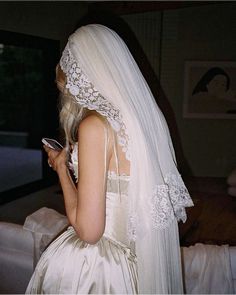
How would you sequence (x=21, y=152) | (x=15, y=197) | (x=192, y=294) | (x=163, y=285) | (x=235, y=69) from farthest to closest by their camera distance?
1. (x=21, y=152)
2. (x=235, y=69)
3. (x=15, y=197)
4. (x=192, y=294)
5. (x=163, y=285)

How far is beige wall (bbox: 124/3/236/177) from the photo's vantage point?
17.5 feet

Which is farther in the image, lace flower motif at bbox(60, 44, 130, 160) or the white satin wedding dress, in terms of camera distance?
the white satin wedding dress

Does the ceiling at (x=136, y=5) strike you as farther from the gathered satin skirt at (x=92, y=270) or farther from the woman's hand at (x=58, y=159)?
the gathered satin skirt at (x=92, y=270)

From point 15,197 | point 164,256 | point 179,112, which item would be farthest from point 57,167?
point 179,112

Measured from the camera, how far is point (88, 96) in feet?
3.61

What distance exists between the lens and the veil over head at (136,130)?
3.61 ft

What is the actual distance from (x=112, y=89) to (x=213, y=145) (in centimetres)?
474

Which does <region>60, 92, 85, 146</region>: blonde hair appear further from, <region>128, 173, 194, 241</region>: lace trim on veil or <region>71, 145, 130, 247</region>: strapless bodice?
<region>128, 173, 194, 241</region>: lace trim on veil

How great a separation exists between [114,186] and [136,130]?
19 cm

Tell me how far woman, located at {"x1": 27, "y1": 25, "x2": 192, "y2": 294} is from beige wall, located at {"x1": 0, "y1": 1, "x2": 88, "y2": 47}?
3.01m

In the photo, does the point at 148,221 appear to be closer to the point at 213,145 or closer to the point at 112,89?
the point at 112,89

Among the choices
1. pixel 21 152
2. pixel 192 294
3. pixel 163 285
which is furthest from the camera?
pixel 21 152

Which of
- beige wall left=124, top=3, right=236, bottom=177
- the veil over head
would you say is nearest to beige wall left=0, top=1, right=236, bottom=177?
beige wall left=124, top=3, right=236, bottom=177

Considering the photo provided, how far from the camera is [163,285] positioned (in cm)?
121
